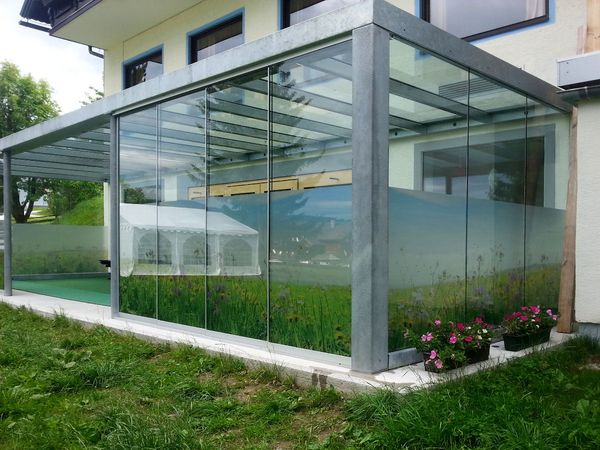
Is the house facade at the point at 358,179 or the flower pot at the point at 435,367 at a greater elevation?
the house facade at the point at 358,179

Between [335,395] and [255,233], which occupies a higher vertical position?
[255,233]

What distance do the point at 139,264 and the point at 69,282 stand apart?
7.18 m

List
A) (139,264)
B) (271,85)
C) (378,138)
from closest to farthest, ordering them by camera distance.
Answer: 1. (378,138)
2. (271,85)
3. (139,264)

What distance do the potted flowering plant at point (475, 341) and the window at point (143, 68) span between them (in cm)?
1117

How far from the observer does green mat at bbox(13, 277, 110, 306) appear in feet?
33.4

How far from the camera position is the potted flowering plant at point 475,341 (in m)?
4.63

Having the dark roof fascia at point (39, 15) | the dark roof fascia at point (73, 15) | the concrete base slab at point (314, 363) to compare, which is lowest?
the concrete base slab at point (314, 363)

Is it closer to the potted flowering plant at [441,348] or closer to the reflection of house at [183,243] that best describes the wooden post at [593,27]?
the potted flowering plant at [441,348]

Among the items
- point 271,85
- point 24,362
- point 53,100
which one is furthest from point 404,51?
point 53,100

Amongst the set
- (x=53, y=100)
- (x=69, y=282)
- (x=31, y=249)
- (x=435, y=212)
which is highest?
(x=53, y=100)

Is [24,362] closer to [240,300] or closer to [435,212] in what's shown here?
[240,300]

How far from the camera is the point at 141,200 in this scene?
23.9 ft

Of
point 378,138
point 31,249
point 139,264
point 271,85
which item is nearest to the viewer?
point 378,138

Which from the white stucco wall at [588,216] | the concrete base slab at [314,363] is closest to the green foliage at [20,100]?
the concrete base slab at [314,363]
